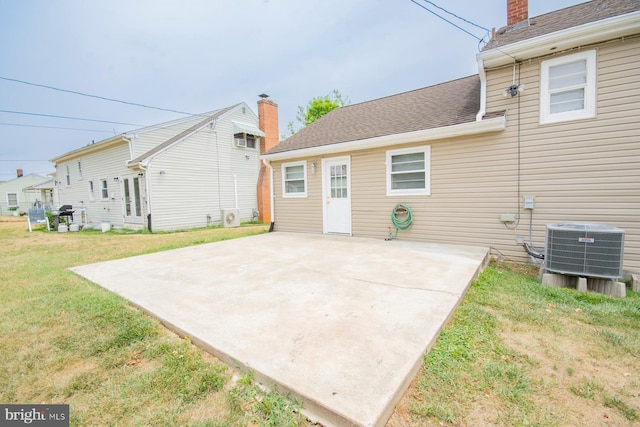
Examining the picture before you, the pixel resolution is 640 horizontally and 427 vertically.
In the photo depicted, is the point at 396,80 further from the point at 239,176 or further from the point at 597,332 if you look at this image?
the point at 597,332

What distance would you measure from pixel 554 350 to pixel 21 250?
11391 millimetres

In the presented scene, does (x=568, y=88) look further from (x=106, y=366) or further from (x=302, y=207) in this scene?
(x=106, y=366)

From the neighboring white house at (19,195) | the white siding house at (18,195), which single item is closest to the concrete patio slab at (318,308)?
the neighboring white house at (19,195)

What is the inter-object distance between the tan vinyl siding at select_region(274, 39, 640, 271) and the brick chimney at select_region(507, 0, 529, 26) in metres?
2.13

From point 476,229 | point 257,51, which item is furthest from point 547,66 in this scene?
point 257,51

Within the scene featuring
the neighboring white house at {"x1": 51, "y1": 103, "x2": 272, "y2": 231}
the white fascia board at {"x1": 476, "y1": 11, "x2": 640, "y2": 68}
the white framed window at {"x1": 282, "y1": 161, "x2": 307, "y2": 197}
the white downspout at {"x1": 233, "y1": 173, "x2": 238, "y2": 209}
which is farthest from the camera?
the white downspout at {"x1": 233, "y1": 173, "x2": 238, "y2": 209}

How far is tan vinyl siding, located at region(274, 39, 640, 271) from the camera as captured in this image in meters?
4.47

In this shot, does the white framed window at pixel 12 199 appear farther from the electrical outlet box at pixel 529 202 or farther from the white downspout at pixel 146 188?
the electrical outlet box at pixel 529 202

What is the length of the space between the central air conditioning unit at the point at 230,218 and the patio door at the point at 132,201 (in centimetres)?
324

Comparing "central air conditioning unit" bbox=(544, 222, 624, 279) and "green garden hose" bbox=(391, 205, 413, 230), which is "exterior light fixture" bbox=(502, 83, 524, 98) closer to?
"central air conditioning unit" bbox=(544, 222, 624, 279)

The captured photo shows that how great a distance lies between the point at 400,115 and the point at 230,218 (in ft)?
27.8

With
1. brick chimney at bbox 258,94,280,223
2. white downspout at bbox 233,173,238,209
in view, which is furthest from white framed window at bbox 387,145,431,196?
white downspout at bbox 233,173,238,209

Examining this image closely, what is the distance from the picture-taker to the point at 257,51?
1477 centimetres

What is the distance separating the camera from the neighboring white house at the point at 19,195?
29.9 meters
